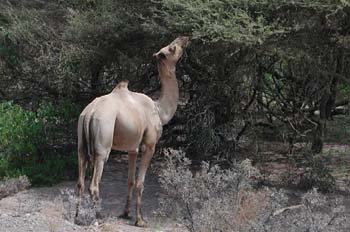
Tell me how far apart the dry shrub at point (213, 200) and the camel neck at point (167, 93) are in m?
1.77

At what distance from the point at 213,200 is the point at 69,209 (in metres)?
2.22

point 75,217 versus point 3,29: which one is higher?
point 3,29

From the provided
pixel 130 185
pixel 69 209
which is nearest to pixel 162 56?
pixel 130 185

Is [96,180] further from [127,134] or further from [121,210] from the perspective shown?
[121,210]

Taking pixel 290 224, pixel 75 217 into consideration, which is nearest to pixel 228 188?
pixel 290 224

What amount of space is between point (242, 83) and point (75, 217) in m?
4.19

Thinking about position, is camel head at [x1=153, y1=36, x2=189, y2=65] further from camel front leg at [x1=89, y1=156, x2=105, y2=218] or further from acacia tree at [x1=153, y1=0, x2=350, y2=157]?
camel front leg at [x1=89, y1=156, x2=105, y2=218]

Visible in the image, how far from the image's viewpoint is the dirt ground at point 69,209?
27.1 ft

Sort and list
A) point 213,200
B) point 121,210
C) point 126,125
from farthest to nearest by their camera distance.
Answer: point 121,210 < point 126,125 < point 213,200

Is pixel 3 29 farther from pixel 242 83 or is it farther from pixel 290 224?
pixel 290 224

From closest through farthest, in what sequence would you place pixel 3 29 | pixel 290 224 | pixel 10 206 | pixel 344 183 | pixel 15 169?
pixel 290 224, pixel 10 206, pixel 15 169, pixel 344 183, pixel 3 29

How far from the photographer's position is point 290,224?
6746mm

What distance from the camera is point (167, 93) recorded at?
31.8 feet

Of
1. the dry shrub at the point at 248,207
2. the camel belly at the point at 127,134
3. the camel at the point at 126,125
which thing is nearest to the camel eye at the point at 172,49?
the camel at the point at 126,125
